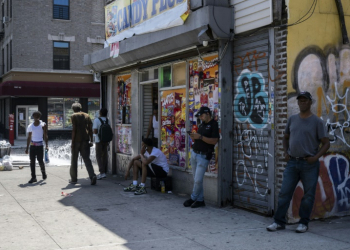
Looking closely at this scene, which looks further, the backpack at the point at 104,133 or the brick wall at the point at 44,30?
the brick wall at the point at 44,30

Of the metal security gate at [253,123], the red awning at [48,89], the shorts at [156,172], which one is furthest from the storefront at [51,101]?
the metal security gate at [253,123]

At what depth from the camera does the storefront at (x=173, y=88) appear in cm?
820

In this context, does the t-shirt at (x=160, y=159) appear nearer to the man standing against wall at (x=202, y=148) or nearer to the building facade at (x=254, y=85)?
the building facade at (x=254, y=85)

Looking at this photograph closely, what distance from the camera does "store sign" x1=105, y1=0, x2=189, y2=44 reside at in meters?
9.17

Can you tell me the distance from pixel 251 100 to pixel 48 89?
2311cm

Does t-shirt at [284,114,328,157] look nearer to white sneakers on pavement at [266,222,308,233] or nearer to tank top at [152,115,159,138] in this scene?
→ white sneakers on pavement at [266,222,308,233]

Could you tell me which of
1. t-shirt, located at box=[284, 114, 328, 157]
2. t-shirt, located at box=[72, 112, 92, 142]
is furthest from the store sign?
t-shirt, located at box=[284, 114, 328, 157]

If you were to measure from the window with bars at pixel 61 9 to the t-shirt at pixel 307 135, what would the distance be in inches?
1038

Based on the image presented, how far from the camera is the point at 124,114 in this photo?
42.7 feet

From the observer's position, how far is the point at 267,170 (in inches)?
287

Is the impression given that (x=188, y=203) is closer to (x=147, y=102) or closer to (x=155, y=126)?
(x=155, y=126)

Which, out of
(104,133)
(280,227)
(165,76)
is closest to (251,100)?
(280,227)

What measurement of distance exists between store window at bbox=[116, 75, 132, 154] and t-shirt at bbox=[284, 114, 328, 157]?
6916 mm

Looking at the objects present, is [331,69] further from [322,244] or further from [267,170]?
[322,244]
